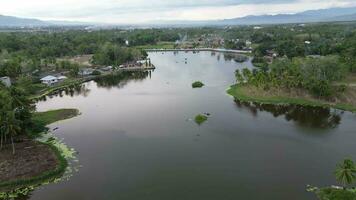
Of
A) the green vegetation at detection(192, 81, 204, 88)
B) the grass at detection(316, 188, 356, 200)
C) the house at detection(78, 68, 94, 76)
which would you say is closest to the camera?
the grass at detection(316, 188, 356, 200)

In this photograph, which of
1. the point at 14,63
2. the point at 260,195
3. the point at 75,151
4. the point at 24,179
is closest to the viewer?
the point at 260,195

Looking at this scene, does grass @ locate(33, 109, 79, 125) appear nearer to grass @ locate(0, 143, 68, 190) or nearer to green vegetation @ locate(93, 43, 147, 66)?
grass @ locate(0, 143, 68, 190)

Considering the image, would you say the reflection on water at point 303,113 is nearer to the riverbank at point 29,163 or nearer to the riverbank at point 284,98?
the riverbank at point 284,98

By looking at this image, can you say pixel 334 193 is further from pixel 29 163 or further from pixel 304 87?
pixel 304 87

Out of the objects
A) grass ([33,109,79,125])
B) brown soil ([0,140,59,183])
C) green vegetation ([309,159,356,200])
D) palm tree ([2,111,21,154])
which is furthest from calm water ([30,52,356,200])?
palm tree ([2,111,21,154])

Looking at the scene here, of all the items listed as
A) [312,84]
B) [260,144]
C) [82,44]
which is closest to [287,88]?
[312,84]

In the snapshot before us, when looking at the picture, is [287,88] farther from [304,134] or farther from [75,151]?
[75,151]
